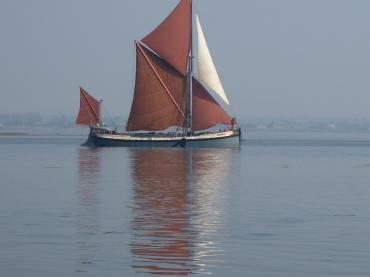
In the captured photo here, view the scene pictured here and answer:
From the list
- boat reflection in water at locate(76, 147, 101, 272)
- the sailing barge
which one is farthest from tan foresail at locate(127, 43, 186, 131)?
boat reflection in water at locate(76, 147, 101, 272)

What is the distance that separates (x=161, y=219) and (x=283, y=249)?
20.0 feet

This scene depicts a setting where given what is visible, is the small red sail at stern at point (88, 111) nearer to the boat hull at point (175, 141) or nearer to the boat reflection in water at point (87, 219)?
the boat hull at point (175, 141)

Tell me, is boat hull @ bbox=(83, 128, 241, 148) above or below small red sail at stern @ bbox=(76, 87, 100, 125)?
below

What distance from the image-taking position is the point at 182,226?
2586cm

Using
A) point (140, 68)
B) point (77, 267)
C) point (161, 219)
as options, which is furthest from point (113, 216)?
point (140, 68)

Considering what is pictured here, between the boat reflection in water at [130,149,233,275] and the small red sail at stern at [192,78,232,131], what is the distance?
4507 cm

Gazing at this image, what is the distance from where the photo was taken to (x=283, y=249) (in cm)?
2181

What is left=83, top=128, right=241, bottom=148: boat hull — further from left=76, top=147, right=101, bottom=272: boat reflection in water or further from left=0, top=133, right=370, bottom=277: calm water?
left=0, top=133, right=370, bottom=277: calm water

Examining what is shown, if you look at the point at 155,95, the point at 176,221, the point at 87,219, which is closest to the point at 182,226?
the point at 176,221

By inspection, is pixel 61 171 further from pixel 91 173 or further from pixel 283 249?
pixel 283 249

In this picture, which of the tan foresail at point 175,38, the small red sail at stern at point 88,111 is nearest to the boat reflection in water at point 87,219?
the tan foresail at point 175,38

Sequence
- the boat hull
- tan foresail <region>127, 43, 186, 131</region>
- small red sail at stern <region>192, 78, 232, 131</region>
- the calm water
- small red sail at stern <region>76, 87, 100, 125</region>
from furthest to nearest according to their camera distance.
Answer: small red sail at stern <region>76, 87, 100, 125</region>
the boat hull
small red sail at stern <region>192, 78, 232, 131</region>
tan foresail <region>127, 43, 186, 131</region>
the calm water

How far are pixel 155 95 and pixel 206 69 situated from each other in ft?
20.8

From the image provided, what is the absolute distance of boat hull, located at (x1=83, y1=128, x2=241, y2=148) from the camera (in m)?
96.6
